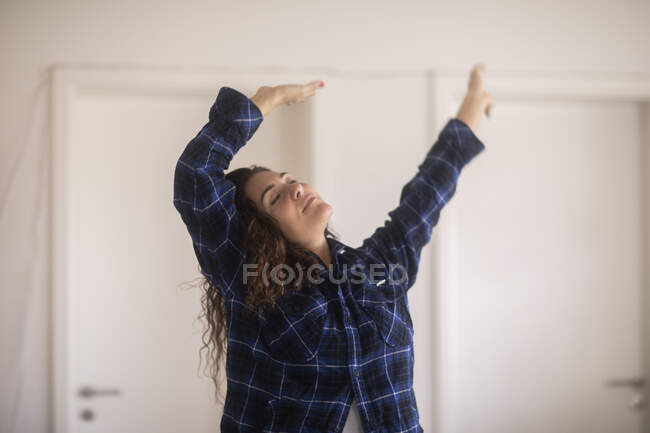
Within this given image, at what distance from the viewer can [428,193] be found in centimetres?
101

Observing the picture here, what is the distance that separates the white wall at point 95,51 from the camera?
53.5 inches

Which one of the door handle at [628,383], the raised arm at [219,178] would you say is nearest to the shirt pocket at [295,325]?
the raised arm at [219,178]

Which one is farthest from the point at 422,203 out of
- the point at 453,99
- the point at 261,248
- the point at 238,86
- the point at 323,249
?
the point at 238,86

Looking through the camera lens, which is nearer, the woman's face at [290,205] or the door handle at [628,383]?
the woman's face at [290,205]

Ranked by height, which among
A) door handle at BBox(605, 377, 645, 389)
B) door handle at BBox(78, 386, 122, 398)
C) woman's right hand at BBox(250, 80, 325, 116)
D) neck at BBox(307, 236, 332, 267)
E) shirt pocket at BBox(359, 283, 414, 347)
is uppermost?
woman's right hand at BBox(250, 80, 325, 116)

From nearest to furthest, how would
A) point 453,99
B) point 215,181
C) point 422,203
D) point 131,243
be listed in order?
1. point 215,181
2. point 422,203
3. point 131,243
4. point 453,99

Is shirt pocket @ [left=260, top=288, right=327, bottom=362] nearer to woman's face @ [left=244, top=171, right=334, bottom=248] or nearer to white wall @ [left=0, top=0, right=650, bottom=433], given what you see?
woman's face @ [left=244, top=171, right=334, bottom=248]

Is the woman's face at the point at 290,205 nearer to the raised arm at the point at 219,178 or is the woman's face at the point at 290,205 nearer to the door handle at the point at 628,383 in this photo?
the raised arm at the point at 219,178

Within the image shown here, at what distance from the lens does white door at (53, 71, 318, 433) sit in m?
1.32

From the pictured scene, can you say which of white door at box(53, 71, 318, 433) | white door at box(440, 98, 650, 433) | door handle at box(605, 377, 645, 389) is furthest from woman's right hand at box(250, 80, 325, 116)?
door handle at box(605, 377, 645, 389)

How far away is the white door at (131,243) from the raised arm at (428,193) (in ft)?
1.54

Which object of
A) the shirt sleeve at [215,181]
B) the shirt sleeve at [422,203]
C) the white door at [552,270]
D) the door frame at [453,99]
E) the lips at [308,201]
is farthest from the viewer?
the white door at [552,270]

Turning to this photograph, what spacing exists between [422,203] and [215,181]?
466 millimetres

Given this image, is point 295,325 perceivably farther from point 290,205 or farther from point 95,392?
point 95,392
